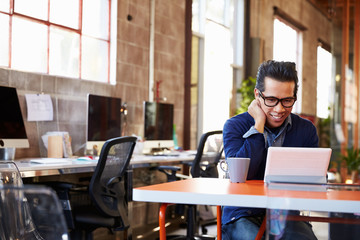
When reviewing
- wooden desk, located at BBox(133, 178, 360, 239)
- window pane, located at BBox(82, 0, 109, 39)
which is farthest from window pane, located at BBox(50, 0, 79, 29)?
wooden desk, located at BBox(133, 178, 360, 239)

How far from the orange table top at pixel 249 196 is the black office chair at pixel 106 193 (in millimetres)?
1408

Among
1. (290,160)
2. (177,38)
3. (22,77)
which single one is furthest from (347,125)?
(290,160)

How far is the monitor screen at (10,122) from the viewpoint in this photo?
3.54m

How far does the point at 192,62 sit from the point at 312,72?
19.1 ft

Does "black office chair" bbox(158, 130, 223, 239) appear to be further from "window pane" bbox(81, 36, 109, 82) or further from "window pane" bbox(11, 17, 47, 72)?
"window pane" bbox(11, 17, 47, 72)

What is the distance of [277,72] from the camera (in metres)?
2.41

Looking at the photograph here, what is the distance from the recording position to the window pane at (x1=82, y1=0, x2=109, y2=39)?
5094 millimetres

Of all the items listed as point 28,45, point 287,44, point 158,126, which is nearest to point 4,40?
point 28,45

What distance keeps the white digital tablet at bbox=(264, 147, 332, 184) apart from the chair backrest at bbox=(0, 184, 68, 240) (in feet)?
2.82

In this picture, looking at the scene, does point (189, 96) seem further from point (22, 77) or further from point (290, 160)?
point (290, 160)

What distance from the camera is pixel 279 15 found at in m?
10.1

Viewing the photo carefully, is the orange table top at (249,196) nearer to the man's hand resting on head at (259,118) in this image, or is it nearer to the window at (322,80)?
the man's hand resting on head at (259,118)

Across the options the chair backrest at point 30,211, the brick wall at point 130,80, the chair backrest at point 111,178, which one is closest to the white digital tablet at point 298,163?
the chair backrest at point 30,211

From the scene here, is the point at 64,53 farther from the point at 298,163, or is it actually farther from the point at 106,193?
the point at 298,163
